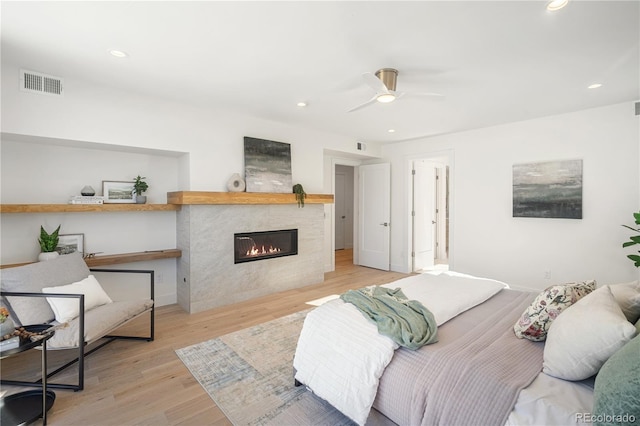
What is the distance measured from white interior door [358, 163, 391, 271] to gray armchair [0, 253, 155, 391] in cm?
446

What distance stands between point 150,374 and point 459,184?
4.96m

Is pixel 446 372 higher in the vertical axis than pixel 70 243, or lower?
lower

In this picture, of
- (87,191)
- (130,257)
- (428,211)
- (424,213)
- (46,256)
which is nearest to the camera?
(46,256)

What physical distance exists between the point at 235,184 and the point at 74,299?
6.89 ft

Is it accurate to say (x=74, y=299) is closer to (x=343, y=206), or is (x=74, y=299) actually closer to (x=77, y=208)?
(x=77, y=208)

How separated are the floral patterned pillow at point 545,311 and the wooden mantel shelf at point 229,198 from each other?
3199mm

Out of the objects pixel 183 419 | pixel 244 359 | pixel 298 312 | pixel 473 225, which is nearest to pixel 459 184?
pixel 473 225

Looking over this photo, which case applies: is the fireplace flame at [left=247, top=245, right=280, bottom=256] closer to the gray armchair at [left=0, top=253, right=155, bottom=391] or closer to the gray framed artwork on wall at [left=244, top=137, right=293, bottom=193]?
the gray framed artwork on wall at [left=244, top=137, right=293, bottom=193]

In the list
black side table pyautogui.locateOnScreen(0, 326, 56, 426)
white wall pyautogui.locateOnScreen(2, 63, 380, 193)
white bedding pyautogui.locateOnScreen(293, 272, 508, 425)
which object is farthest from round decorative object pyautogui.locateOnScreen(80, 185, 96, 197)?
white bedding pyautogui.locateOnScreen(293, 272, 508, 425)

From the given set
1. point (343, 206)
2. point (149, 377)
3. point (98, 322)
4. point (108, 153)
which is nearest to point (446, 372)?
point (149, 377)

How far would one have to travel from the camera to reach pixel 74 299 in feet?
7.63

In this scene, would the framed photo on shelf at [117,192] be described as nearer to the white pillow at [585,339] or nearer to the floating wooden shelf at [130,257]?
the floating wooden shelf at [130,257]

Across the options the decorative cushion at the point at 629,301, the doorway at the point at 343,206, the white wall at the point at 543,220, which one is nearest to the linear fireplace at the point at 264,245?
the white wall at the point at 543,220

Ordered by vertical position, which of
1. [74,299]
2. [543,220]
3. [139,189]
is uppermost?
[139,189]
